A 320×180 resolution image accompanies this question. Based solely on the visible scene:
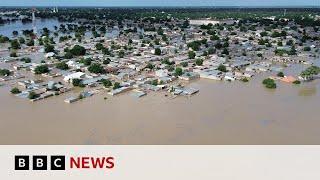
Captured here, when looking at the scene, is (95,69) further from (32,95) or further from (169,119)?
(169,119)

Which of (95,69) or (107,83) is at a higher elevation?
(95,69)

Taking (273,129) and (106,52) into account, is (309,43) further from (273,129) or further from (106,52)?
(273,129)

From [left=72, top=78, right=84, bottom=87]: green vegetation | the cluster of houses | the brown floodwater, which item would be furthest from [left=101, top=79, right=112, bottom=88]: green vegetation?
[left=72, top=78, right=84, bottom=87]: green vegetation

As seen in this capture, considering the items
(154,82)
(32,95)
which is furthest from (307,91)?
(32,95)

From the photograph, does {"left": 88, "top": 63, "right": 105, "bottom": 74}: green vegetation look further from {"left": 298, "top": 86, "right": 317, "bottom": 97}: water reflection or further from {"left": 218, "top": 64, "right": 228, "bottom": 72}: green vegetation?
{"left": 298, "top": 86, "right": 317, "bottom": 97}: water reflection

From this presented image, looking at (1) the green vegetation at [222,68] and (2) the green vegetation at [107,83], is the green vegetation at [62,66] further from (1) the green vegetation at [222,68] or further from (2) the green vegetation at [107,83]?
(1) the green vegetation at [222,68]

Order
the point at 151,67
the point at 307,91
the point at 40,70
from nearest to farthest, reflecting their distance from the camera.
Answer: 1. the point at 307,91
2. the point at 40,70
3. the point at 151,67

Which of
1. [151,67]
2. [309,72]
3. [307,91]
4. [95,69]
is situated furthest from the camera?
[151,67]
